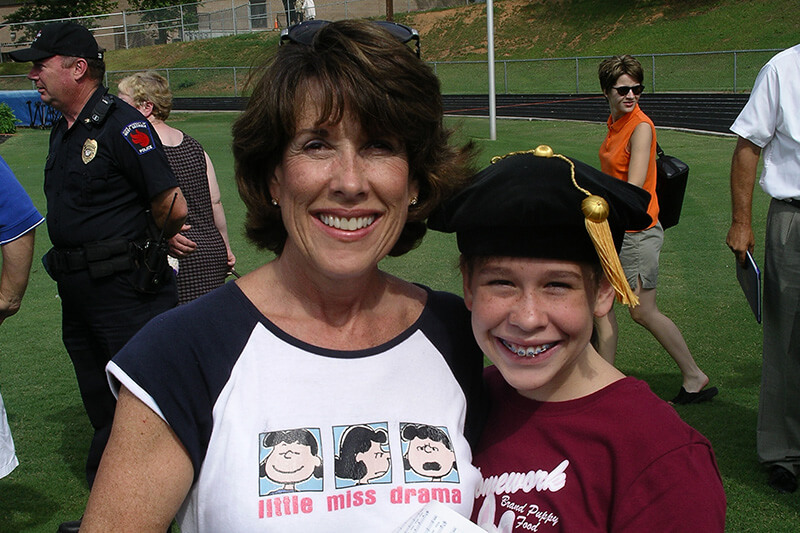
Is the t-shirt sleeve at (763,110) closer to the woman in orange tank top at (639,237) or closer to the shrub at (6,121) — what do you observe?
the woman in orange tank top at (639,237)

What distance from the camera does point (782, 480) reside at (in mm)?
4441

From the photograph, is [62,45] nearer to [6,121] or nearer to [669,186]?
[669,186]

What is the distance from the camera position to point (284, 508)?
1.80 m

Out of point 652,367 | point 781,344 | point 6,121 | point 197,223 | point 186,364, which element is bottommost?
point 652,367

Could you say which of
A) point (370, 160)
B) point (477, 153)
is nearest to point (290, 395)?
point (370, 160)

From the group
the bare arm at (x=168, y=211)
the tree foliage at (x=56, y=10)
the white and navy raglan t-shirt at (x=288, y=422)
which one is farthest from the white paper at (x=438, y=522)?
the tree foliage at (x=56, y=10)

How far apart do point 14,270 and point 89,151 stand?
74cm

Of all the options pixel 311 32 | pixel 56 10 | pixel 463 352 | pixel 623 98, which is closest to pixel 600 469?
pixel 463 352

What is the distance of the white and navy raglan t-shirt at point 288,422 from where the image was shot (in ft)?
5.90

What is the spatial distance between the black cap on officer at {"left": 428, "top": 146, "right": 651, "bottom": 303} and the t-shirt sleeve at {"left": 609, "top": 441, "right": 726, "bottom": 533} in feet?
1.24

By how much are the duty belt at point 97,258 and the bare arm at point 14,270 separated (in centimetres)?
27

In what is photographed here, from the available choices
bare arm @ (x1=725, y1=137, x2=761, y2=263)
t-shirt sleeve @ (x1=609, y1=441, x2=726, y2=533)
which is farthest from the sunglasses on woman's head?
t-shirt sleeve @ (x1=609, y1=441, x2=726, y2=533)

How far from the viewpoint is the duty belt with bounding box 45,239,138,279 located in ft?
14.2

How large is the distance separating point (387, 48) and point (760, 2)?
126 feet
